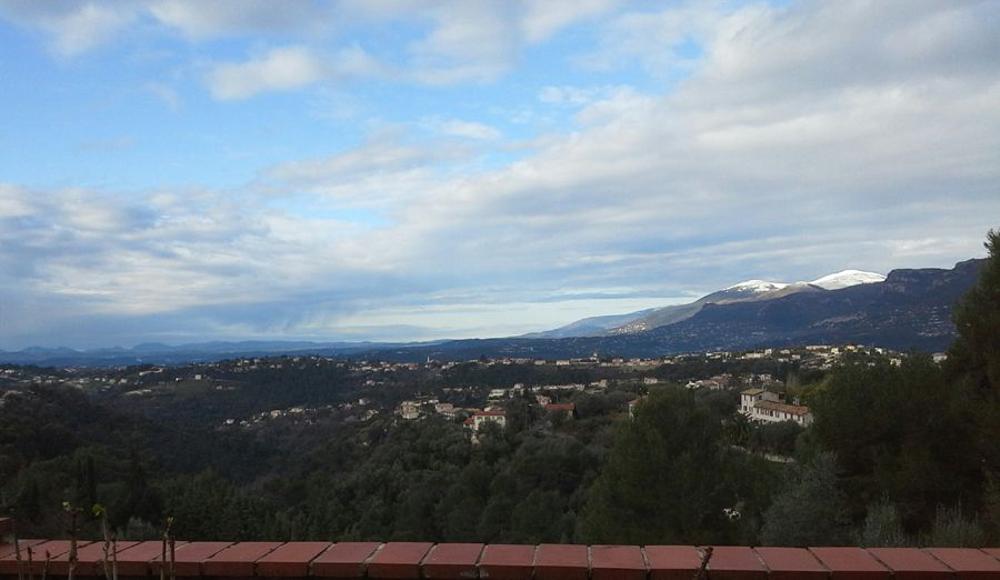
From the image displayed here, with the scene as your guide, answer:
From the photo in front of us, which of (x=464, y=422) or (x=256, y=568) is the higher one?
(x=256, y=568)

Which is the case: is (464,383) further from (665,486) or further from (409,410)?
(665,486)

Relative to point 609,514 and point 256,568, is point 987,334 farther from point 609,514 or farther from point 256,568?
point 256,568

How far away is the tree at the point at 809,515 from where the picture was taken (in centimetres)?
849

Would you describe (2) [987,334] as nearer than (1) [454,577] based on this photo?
No

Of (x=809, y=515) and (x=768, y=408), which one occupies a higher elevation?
(x=809, y=515)

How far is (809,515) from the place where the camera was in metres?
8.58

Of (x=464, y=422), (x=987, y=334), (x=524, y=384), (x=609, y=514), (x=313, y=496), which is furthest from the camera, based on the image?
(x=524, y=384)

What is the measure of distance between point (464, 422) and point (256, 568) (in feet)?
111

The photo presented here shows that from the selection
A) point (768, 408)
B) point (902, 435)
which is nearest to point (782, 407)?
point (768, 408)

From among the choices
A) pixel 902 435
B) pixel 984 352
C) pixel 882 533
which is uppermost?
pixel 984 352

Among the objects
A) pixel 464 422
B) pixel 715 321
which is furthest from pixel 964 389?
pixel 715 321

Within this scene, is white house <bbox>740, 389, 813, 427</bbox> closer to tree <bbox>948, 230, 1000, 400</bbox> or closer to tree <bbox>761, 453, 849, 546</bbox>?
tree <bbox>948, 230, 1000, 400</bbox>

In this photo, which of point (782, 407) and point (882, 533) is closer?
point (882, 533)

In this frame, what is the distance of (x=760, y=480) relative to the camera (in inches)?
440
